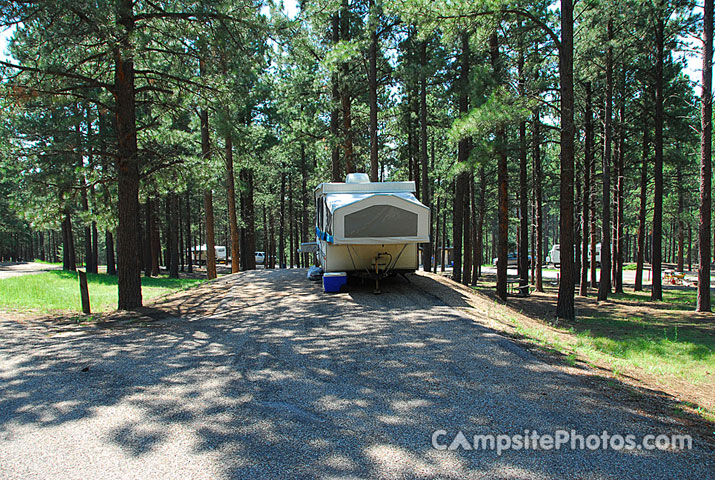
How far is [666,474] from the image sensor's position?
10.3 ft

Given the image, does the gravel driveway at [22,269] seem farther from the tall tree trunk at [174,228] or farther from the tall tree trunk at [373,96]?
the tall tree trunk at [373,96]

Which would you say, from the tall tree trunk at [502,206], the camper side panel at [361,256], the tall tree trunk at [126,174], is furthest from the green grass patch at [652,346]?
the tall tree trunk at [126,174]

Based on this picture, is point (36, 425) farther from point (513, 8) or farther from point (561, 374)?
point (513, 8)

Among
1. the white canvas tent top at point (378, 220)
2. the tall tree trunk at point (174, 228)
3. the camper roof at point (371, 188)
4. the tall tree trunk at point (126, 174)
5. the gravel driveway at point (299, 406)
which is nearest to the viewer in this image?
the gravel driveway at point (299, 406)

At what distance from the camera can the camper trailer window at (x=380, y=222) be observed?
9836mm

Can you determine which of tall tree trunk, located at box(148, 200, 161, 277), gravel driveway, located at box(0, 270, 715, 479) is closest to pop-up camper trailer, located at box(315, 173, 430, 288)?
gravel driveway, located at box(0, 270, 715, 479)

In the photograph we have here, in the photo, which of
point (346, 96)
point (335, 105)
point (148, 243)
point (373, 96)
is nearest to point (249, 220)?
point (148, 243)

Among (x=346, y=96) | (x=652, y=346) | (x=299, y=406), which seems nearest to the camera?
(x=299, y=406)

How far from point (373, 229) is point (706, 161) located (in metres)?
10.3

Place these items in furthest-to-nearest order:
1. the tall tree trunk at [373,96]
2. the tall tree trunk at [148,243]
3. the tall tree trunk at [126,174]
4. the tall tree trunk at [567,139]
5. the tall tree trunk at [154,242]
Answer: the tall tree trunk at [154,242] → the tall tree trunk at [148,243] → the tall tree trunk at [373,96] → the tall tree trunk at [567,139] → the tall tree trunk at [126,174]

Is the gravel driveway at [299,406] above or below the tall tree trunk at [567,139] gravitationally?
below

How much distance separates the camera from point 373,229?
9922mm

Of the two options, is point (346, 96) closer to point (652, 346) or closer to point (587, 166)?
point (587, 166)

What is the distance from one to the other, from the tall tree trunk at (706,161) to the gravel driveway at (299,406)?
9.92 m
